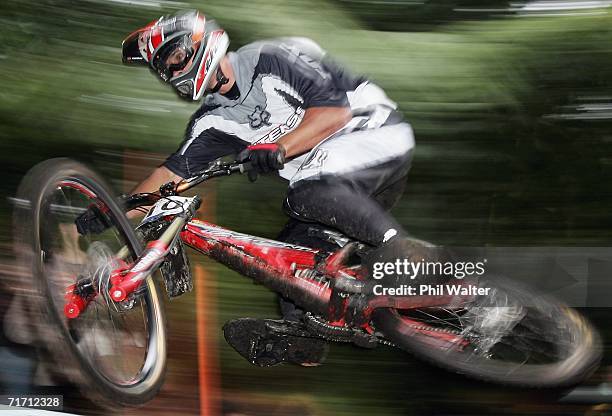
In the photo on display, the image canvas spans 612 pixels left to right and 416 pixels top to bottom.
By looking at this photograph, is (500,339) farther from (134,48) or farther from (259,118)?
(134,48)

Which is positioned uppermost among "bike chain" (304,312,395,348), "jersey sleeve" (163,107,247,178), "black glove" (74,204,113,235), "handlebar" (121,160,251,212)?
"jersey sleeve" (163,107,247,178)

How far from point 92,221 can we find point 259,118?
2.45ft

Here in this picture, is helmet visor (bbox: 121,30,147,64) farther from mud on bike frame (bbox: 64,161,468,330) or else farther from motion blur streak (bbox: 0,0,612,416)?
mud on bike frame (bbox: 64,161,468,330)

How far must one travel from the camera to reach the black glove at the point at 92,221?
291cm

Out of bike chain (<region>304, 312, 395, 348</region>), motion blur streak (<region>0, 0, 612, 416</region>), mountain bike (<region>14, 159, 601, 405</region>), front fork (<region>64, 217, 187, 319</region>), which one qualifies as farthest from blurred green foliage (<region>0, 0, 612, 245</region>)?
bike chain (<region>304, 312, 395, 348</region>)

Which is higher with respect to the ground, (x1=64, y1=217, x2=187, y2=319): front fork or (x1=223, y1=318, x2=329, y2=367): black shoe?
(x1=64, y1=217, x2=187, y2=319): front fork

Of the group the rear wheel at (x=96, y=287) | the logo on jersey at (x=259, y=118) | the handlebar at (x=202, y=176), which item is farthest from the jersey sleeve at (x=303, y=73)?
the rear wheel at (x=96, y=287)

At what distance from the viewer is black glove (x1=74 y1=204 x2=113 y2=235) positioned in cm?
291

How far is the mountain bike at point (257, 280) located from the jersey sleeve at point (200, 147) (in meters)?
0.05

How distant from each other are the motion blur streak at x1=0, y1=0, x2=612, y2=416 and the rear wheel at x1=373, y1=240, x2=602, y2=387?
0.06 m

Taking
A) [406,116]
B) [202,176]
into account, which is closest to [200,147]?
[202,176]

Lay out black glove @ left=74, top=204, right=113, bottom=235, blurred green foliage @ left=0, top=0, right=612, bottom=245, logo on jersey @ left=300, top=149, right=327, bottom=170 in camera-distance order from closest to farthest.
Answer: blurred green foliage @ left=0, top=0, right=612, bottom=245 < logo on jersey @ left=300, top=149, right=327, bottom=170 < black glove @ left=74, top=204, right=113, bottom=235

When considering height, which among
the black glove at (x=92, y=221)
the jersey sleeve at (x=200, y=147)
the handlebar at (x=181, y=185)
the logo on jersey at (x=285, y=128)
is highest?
the logo on jersey at (x=285, y=128)

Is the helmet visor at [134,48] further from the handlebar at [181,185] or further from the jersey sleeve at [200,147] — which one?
the handlebar at [181,185]
